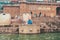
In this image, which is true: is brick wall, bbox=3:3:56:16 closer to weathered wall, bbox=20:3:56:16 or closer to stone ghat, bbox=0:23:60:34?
weathered wall, bbox=20:3:56:16

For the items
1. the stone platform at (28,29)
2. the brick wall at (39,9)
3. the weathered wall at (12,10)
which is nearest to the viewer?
the stone platform at (28,29)

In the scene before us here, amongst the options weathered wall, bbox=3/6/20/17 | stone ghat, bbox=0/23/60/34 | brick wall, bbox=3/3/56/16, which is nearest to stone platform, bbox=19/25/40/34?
stone ghat, bbox=0/23/60/34

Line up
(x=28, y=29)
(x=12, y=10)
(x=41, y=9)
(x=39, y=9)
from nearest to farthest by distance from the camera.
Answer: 1. (x=28, y=29)
2. (x=39, y=9)
3. (x=41, y=9)
4. (x=12, y=10)

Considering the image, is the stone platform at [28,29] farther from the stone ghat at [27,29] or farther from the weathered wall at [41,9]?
the weathered wall at [41,9]

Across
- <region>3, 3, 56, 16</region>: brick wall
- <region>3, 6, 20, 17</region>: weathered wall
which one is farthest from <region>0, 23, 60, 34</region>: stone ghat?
<region>3, 6, 20, 17</region>: weathered wall

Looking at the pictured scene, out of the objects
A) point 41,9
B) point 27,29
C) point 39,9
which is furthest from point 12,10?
point 27,29

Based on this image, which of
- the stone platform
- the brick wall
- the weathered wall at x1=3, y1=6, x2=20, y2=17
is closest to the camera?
the stone platform

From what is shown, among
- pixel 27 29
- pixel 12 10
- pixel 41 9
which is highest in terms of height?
pixel 27 29

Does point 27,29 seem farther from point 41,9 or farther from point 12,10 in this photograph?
point 12,10

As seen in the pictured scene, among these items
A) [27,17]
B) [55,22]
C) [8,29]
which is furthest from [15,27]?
[55,22]

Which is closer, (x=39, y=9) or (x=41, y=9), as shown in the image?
(x=39, y=9)

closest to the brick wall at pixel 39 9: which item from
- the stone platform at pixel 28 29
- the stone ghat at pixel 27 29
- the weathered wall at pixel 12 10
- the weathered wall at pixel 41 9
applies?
the weathered wall at pixel 41 9

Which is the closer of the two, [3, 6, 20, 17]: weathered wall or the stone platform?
the stone platform

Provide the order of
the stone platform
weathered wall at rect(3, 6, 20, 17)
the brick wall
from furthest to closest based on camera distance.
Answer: weathered wall at rect(3, 6, 20, 17) < the brick wall < the stone platform
